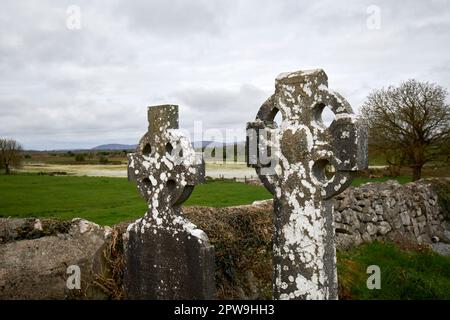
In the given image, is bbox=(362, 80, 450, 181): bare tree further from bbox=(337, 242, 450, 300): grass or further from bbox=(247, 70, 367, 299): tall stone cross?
bbox=(247, 70, 367, 299): tall stone cross

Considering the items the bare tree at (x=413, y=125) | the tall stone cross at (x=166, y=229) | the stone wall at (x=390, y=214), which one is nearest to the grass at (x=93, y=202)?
the stone wall at (x=390, y=214)

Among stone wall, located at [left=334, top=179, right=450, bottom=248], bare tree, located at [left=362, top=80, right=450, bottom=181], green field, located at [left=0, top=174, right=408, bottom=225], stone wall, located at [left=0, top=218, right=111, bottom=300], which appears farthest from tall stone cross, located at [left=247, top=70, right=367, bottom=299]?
bare tree, located at [left=362, top=80, right=450, bottom=181]

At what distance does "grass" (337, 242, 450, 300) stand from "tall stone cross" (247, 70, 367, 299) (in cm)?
402

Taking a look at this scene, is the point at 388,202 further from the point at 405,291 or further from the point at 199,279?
the point at 199,279

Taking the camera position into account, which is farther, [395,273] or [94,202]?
[94,202]

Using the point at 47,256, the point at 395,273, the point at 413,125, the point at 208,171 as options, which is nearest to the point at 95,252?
the point at 47,256

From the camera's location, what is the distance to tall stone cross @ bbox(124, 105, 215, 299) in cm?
516

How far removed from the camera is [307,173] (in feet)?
16.1

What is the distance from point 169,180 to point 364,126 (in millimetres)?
2398

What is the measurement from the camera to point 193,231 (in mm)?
5199

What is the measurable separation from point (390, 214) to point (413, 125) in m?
16.3

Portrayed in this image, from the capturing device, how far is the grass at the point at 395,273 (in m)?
8.68

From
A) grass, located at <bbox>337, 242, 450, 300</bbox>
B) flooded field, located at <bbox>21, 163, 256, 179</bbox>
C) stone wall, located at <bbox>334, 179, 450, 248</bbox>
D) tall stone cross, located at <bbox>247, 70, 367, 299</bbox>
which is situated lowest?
grass, located at <bbox>337, 242, 450, 300</bbox>

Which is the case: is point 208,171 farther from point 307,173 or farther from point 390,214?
point 307,173
